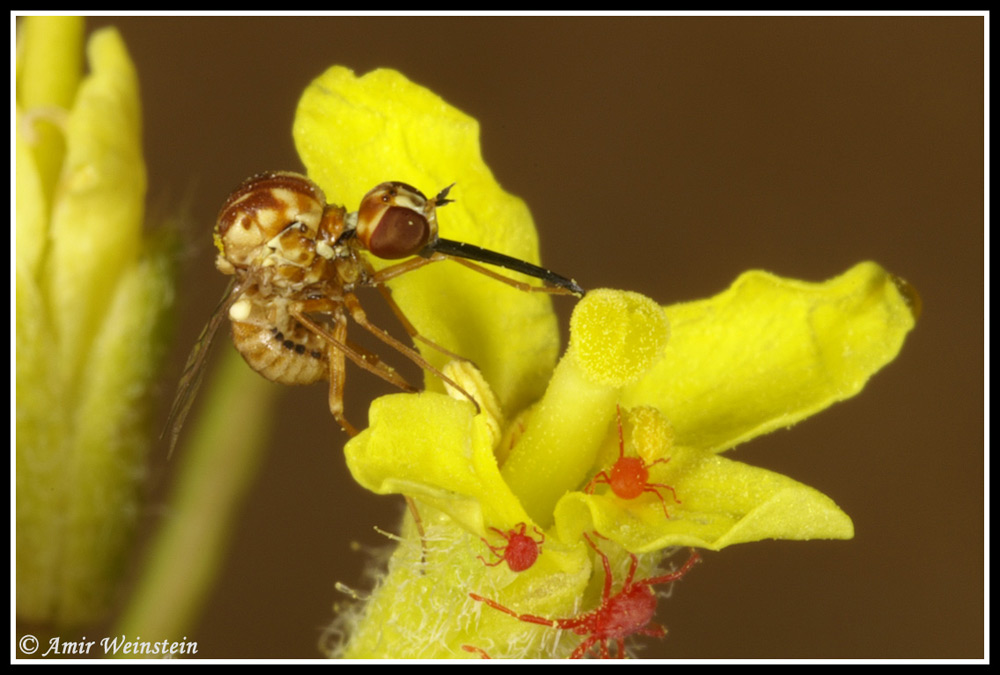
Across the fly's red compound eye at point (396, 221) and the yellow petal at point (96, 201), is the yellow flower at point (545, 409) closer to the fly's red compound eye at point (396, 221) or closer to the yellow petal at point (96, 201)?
the fly's red compound eye at point (396, 221)

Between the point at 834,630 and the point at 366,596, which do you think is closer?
the point at 366,596

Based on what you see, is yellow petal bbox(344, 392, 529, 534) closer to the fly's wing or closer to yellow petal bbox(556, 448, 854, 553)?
yellow petal bbox(556, 448, 854, 553)

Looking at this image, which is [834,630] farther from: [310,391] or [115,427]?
[115,427]

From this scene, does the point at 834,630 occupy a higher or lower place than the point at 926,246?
lower

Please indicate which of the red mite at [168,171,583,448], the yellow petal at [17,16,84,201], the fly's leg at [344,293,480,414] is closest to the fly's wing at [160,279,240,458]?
the red mite at [168,171,583,448]

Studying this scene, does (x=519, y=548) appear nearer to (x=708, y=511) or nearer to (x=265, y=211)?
(x=708, y=511)

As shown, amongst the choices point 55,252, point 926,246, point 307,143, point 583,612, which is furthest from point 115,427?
point 926,246

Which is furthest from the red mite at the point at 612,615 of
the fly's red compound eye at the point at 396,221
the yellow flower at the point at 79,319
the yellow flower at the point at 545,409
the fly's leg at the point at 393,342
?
the yellow flower at the point at 79,319
